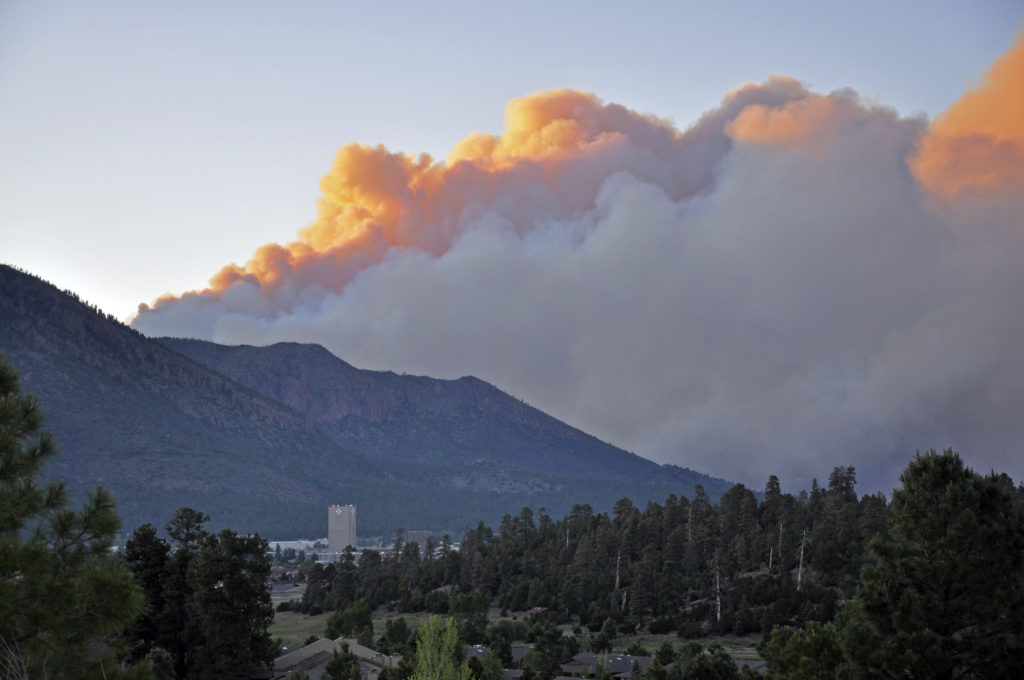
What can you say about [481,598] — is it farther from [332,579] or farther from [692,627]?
[332,579]

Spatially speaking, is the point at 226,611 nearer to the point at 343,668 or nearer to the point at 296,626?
the point at 343,668

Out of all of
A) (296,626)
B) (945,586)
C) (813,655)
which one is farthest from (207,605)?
(296,626)

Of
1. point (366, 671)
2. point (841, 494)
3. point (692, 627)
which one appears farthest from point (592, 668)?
point (841, 494)

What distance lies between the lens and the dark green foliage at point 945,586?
2620cm

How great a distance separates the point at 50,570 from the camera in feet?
57.4

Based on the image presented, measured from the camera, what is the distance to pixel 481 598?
4181 inches

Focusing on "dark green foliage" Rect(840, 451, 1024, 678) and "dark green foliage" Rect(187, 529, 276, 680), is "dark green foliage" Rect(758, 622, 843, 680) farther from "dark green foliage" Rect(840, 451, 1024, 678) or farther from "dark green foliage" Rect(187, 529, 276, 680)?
"dark green foliage" Rect(187, 529, 276, 680)

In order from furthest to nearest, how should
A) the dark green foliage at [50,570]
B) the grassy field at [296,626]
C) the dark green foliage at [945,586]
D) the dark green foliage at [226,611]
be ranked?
1. the grassy field at [296,626]
2. the dark green foliage at [226,611]
3. the dark green foliage at [945,586]
4. the dark green foliage at [50,570]

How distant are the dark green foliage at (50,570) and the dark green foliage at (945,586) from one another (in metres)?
18.6

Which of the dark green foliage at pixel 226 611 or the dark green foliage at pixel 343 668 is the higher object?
the dark green foliage at pixel 226 611

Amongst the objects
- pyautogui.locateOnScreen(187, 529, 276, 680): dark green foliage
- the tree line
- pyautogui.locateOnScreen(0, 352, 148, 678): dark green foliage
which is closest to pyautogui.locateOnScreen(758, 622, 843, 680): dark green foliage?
the tree line

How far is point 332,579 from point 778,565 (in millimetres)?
58331

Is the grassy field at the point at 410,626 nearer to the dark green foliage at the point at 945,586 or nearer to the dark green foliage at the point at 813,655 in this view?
the dark green foliage at the point at 813,655

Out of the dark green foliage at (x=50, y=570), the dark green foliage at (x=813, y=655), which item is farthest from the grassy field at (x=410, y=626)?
the dark green foliage at (x=50, y=570)
